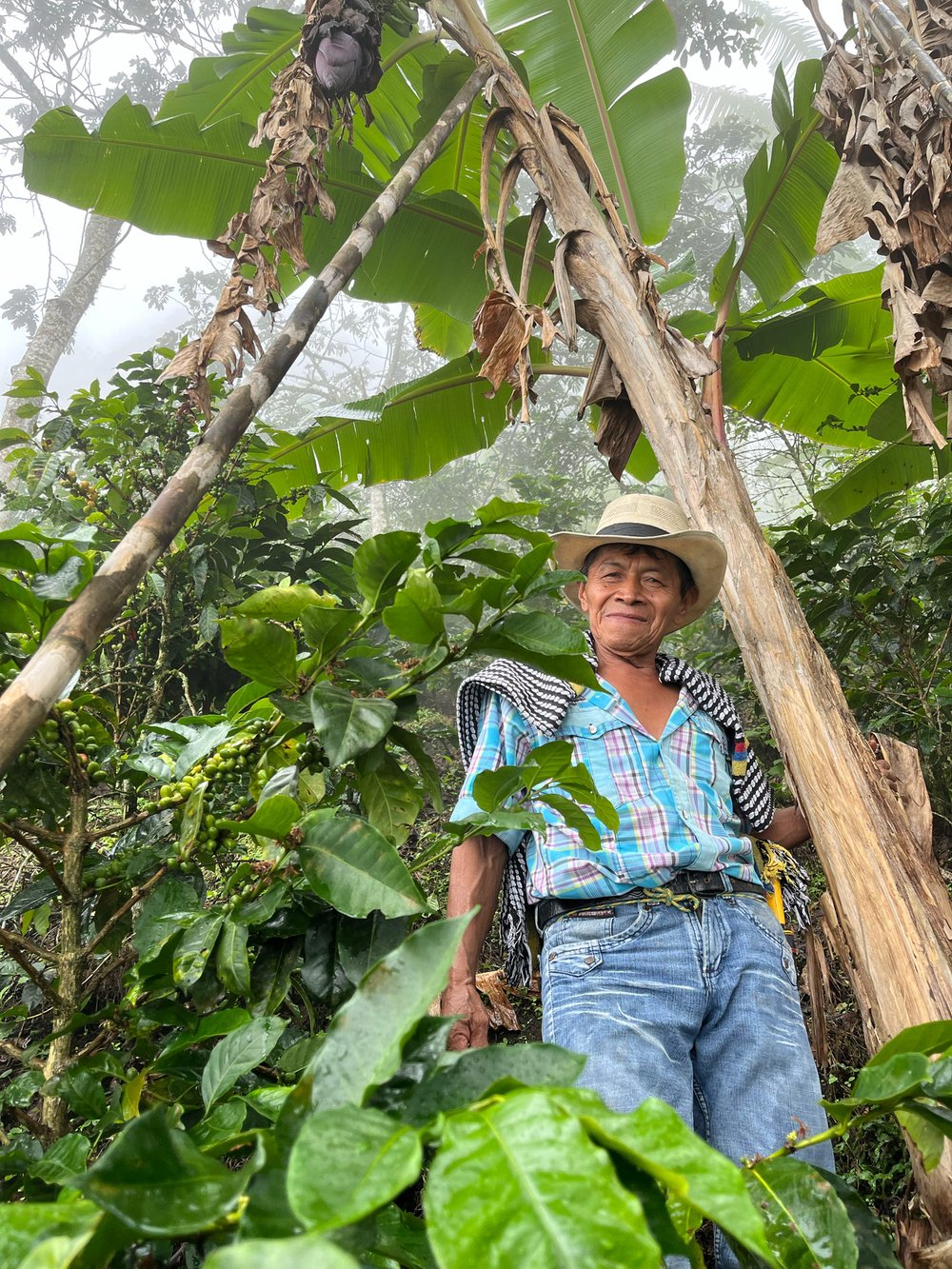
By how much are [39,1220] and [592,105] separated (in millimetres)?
3922

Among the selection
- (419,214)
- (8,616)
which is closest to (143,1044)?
(8,616)

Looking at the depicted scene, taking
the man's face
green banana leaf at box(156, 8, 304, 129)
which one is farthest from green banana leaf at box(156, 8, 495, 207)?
the man's face

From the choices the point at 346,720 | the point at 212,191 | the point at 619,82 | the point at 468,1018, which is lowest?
the point at 468,1018

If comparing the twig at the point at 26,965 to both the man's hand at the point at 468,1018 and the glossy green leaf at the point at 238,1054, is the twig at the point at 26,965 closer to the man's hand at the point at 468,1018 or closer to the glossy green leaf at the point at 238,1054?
the glossy green leaf at the point at 238,1054

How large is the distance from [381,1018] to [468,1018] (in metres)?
1.11

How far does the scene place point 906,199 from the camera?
2166 millimetres

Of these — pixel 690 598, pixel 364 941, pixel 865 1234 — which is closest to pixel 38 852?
pixel 364 941

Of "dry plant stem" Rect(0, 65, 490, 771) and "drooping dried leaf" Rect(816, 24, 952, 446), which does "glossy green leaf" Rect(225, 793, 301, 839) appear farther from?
"drooping dried leaf" Rect(816, 24, 952, 446)

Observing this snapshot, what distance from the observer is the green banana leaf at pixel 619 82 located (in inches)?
132

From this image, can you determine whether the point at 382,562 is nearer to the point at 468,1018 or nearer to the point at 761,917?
the point at 468,1018

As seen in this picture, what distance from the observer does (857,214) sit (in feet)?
7.38

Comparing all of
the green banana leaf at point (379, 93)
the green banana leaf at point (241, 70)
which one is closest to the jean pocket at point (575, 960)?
the green banana leaf at point (379, 93)

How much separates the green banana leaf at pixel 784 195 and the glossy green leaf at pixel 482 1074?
2886mm

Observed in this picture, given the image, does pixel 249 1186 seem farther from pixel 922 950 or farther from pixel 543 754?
pixel 922 950
